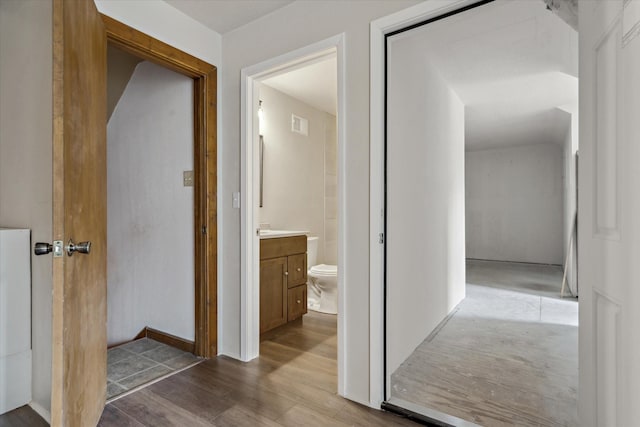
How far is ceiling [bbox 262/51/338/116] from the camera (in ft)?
10.9

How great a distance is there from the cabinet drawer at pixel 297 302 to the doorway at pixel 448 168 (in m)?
1.13

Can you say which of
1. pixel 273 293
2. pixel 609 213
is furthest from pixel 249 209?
pixel 609 213

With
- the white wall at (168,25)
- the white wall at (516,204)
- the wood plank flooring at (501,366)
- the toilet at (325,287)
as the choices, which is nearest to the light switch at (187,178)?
the white wall at (168,25)

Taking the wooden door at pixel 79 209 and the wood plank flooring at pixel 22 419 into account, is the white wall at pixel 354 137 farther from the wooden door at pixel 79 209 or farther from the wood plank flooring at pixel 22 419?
the wood plank flooring at pixel 22 419

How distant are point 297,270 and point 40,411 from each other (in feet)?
6.53

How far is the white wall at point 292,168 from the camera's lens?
3.84 m

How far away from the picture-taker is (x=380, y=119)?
187cm

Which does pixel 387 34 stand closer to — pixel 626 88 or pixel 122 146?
pixel 626 88

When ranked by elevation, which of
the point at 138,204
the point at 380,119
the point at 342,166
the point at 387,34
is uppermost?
the point at 387,34

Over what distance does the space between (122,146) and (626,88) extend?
10.8 feet

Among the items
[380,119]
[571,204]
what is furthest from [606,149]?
[571,204]

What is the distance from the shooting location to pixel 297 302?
330 centimetres

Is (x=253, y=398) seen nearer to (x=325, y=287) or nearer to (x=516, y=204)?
(x=325, y=287)

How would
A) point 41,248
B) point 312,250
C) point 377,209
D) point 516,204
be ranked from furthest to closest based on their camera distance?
point 516,204
point 312,250
point 377,209
point 41,248
